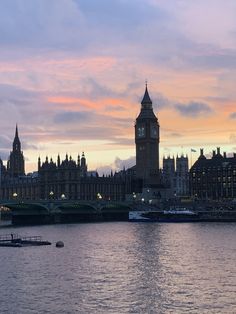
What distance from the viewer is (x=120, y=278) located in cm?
6216

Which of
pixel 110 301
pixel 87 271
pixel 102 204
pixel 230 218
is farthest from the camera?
pixel 102 204

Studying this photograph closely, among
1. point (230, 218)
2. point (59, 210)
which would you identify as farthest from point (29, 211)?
point (230, 218)

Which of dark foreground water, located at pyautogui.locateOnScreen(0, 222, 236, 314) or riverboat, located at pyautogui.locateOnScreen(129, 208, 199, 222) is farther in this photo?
riverboat, located at pyautogui.locateOnScreen(129, 208, 199, 222)

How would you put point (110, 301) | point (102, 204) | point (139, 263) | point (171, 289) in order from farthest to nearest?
1. point (102, 204)
2. point (139, 263)
3. point (171, 289)
4. point (110, 301)

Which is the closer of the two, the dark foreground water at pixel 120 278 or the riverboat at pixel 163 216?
the dark foreground water at pixel 120 278

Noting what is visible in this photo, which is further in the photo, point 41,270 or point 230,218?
point 230,218

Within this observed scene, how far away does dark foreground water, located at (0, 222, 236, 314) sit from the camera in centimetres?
4972

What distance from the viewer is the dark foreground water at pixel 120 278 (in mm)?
49716

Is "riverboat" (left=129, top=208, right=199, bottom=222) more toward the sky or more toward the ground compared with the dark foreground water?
more toward the sky

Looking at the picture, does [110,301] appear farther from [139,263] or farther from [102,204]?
[102,204]

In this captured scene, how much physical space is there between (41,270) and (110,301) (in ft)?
61.5

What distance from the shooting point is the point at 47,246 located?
95.2m

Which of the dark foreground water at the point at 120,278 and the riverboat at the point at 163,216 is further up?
the riverboat at the point at 163,216

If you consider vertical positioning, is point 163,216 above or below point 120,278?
above
